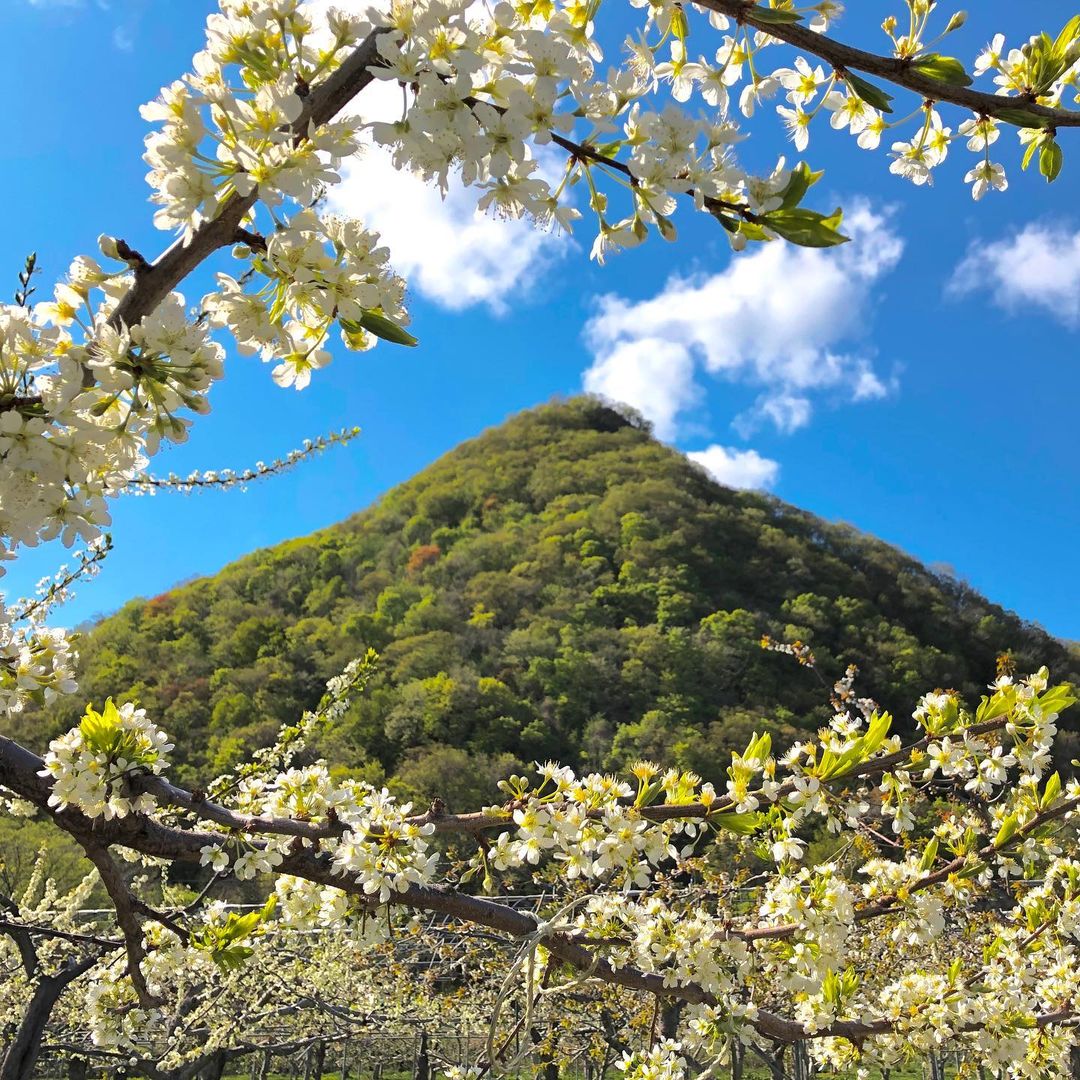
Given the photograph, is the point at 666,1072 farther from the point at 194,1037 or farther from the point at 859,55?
the point at 194,1037

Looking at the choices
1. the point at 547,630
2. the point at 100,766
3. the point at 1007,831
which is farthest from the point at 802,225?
the point at 547,630

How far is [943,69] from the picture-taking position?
0.94 m

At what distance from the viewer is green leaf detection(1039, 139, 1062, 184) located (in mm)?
1192

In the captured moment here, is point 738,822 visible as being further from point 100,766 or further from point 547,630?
point 547,630

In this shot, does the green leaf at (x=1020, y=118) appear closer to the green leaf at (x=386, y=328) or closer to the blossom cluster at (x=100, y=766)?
the green leaf at (x=386, y=328)

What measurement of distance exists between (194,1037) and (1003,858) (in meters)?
8.87

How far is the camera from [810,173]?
0.85 metres

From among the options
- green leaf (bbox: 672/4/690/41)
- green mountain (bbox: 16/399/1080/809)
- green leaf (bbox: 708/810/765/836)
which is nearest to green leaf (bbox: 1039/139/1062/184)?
green leaf (bbox: 672/4/690/41)

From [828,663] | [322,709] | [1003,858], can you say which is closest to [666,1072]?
[1003,858]

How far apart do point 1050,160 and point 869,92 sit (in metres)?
0.41

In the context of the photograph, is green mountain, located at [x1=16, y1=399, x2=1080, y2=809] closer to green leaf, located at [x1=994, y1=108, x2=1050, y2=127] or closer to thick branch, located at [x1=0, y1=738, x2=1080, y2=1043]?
thick branch, located at [x1=0, y1=738, x2=1080, y2=1043]

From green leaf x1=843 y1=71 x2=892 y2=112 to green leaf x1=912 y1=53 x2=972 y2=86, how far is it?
6cm

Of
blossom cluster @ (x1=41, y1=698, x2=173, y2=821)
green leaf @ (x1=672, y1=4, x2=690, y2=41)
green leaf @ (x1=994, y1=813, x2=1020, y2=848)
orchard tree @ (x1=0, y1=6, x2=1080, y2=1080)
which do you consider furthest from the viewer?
green leaf @ (x1=994, y1=813, x2=1020, y2=848)

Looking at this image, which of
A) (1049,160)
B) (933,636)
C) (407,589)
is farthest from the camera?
(407,589)
